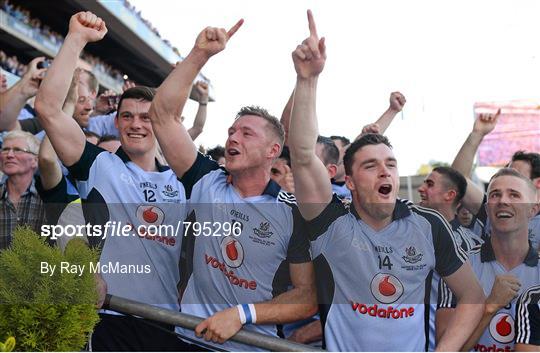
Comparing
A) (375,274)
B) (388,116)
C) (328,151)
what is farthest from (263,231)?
(388,116)

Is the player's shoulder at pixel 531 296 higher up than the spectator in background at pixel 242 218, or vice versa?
the spectator in background at pixel 242 218

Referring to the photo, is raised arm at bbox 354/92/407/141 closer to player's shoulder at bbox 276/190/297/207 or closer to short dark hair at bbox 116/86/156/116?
player's shoulder at bbox 276/190/297/207

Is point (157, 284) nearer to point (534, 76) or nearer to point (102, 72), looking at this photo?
point (534, 76)

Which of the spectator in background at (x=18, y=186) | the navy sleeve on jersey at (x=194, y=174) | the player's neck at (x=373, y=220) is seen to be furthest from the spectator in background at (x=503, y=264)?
the spectator in background at (x=18, y=186)

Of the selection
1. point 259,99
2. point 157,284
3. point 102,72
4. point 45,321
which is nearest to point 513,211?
point 259,99

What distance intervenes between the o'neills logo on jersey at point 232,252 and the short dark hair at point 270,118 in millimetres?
486

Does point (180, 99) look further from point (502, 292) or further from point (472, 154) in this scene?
A: point (472, 154)

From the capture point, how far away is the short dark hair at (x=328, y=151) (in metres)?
3.33

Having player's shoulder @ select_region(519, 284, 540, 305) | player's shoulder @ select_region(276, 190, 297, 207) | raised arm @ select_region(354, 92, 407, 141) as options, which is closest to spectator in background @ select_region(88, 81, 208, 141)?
player's shoulder @ select_region(276, 190, 297, 207)

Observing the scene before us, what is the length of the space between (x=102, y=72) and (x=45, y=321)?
1356cm

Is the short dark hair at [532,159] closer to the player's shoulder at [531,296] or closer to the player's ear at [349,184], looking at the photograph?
the player's shoulder at [531,296]

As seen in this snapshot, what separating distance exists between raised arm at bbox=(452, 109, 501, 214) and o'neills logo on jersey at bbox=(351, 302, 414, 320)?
42.6 inches

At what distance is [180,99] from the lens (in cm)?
256

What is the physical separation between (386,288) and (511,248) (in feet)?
1.96
